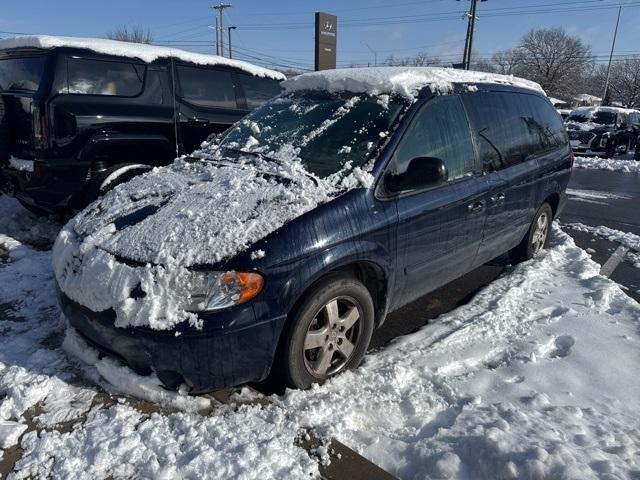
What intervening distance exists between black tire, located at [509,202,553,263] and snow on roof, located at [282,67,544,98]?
66.8 inches

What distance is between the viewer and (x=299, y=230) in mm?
2535

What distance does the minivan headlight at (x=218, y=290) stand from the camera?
235 cm

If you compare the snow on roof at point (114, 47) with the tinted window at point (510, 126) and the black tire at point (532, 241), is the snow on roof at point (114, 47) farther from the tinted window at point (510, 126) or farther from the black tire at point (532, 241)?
the black tire at point (532, 241)

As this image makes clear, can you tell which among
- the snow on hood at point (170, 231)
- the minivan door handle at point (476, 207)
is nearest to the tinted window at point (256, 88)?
the snow on hood at point (170, 231)

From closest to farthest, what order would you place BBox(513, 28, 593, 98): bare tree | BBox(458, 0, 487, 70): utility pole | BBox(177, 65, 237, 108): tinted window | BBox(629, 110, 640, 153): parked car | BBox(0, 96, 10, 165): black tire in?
1. BBox(0, 96, 10, 165): black tire
2. BBox(177, 65, 237, 108): tinted window
3. BBox(629, 110, 640, 153): parked car
4. BBox(458, 0, 487, 70): utility pole
5. BBox(513, 28, 593, 98): bare tree

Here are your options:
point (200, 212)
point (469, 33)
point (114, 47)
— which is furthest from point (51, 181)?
point (469, 33)

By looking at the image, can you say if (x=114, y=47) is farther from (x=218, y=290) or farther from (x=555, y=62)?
(x=555, y=62)

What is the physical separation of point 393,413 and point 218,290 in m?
1.15

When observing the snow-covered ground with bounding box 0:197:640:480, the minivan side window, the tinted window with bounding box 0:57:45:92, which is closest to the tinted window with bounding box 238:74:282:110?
the tinted window with bounding box 0:57:45:92

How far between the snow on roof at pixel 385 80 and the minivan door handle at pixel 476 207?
2.85 ft

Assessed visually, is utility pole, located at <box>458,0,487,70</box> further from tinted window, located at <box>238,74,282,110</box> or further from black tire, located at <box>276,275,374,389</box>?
black tire, located at <box>276,275,374,389</box>

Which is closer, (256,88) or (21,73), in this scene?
(21,73)

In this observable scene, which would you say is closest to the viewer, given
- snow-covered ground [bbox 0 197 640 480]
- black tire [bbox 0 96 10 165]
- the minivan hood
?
snow-covered ground [bbox 0 197 640 480]

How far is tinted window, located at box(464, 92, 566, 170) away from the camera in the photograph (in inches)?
149
